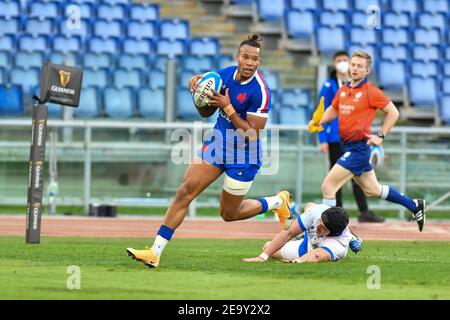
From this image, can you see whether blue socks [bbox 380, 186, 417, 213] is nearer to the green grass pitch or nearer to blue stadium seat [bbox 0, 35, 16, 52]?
the green grass pitch

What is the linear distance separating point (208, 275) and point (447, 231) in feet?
26.0

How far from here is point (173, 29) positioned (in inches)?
963

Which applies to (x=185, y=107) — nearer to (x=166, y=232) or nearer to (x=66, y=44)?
(x=66, y=44)

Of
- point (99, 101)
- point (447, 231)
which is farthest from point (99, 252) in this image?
point (99, 101)

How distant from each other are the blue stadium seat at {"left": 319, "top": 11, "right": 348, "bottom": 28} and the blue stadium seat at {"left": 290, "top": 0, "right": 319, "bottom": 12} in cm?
26

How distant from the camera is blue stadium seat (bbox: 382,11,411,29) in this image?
2556cm

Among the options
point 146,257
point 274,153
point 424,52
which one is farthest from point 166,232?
point 424,52

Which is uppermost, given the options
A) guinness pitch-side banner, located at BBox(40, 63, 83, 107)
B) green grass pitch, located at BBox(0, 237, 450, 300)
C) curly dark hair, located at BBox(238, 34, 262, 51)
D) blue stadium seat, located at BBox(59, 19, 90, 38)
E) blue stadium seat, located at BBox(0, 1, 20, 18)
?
blue stadium seat, located at BBox(0, 1, 20, 18)

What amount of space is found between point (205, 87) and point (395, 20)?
1494 centimetres

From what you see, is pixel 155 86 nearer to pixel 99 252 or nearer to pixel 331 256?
pixel 99 252

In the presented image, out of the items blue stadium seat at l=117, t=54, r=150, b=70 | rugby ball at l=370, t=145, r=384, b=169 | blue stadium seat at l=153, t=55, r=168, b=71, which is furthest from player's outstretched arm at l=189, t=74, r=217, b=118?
blue stadium seat at l=117, t=54, r=150, b=70

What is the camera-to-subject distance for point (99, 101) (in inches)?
844
